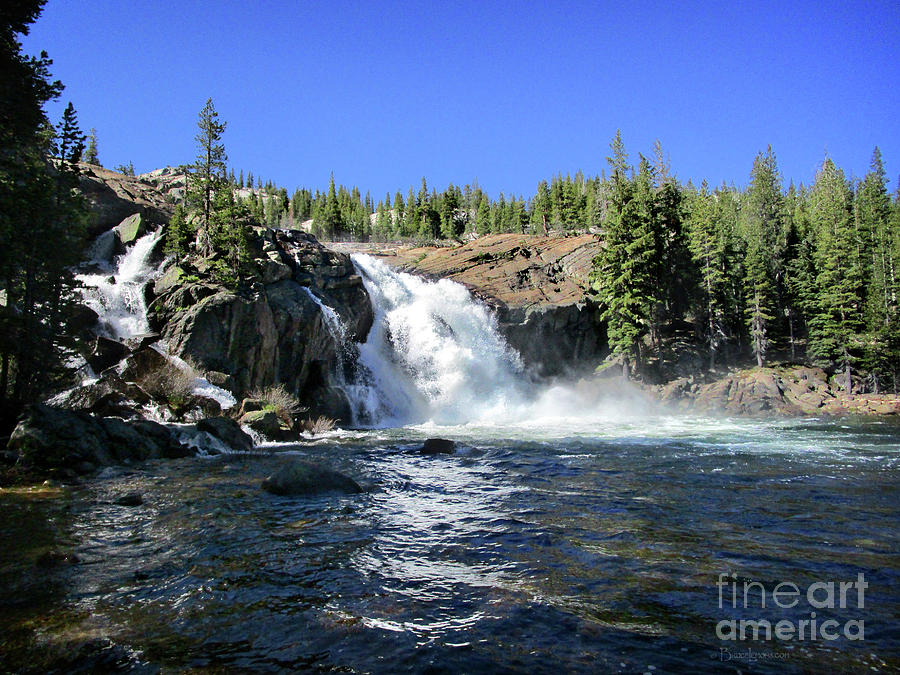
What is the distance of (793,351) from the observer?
52.6m

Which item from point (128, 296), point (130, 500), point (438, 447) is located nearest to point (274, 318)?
point (128, 296)

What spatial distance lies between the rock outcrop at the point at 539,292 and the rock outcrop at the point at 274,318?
14.5 meters

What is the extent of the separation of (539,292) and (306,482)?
39.1 m

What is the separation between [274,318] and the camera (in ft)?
95.2

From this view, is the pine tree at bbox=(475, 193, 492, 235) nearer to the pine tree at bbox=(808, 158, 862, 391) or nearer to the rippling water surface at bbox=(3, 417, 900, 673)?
the pine tree at bbox=(808, 158, 862, 391)

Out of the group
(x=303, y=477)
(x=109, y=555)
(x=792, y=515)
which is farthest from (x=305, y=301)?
(x=792, y=515)

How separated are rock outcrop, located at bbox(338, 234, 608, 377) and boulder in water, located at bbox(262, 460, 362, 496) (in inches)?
1258

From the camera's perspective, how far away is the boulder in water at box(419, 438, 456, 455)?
18.6m

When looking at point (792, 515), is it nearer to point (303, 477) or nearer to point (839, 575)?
point (839, 575)

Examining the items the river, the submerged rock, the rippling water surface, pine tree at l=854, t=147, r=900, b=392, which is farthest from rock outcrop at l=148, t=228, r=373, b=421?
pine tree at l=854, t=147, r=900, b=392

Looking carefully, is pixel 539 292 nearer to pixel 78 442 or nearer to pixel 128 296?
pixel 128 296

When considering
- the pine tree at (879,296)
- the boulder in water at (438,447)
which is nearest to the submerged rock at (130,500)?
the boulder in water at (438,447)

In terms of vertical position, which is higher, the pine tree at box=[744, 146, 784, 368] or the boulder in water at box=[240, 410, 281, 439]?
the pine tree at box=[744, 146, 784, 368]

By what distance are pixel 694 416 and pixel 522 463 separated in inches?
1047
